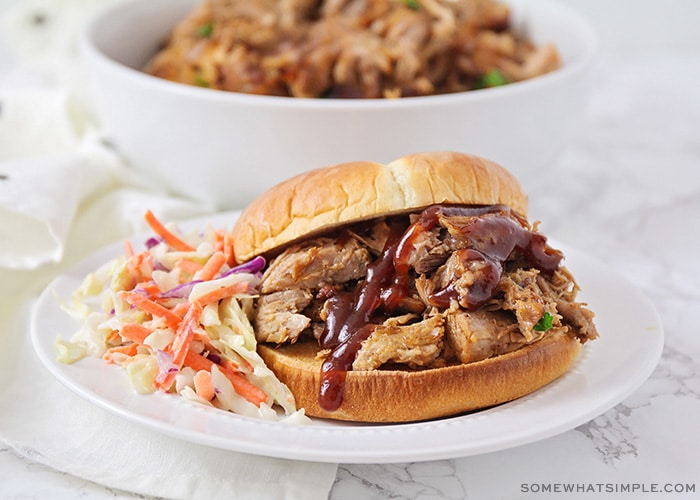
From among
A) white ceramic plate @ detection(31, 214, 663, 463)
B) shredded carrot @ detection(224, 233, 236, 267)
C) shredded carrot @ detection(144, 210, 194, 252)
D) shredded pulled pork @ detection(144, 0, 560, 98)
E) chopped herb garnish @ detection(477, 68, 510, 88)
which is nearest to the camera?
white ceramic plate @ detection(31, 214, 663, 463)

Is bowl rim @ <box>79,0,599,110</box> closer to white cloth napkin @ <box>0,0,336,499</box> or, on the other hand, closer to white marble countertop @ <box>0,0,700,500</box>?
white cloth napkin @ <box>0,0,336,499</box>

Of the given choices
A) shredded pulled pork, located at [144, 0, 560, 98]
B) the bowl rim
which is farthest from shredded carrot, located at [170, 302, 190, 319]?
shredded pulled pork, located at [144, 0, 560, 98]

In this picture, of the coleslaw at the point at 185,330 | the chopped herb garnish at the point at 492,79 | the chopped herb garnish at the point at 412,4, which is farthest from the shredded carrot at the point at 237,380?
the chopped herb garnish at the point at 412,4

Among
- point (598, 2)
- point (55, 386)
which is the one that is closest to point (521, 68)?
point (55, 386)

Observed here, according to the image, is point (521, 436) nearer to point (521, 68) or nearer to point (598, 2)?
point (521, 68)

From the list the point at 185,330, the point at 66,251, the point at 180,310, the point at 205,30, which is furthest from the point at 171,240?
the point at 205,30

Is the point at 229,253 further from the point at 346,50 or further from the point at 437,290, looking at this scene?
the point at 346,50
